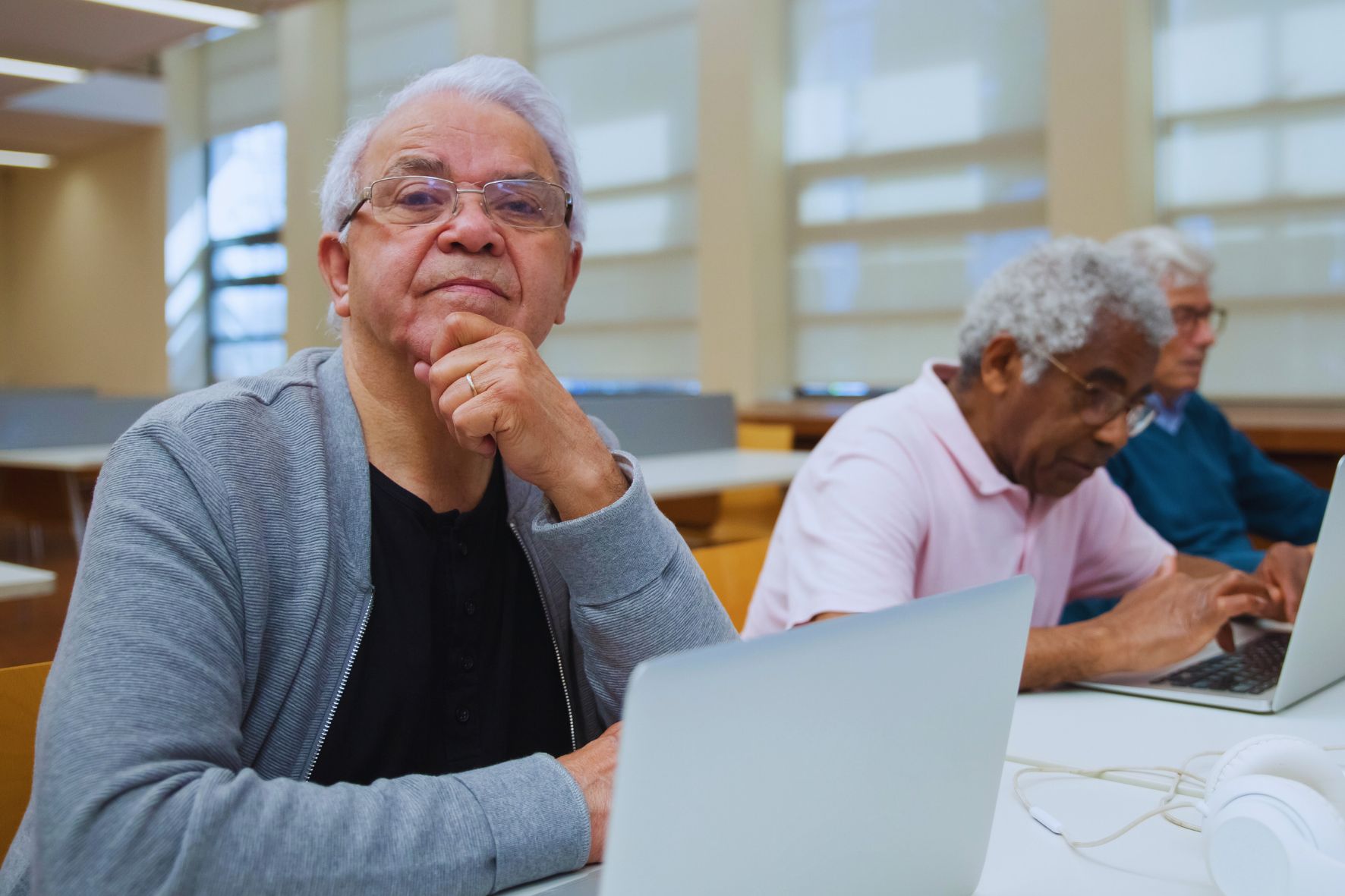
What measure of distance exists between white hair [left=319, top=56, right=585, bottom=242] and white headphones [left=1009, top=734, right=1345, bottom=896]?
0.80 metres

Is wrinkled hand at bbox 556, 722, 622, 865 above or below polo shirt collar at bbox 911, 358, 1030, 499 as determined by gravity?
below

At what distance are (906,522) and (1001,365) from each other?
Result: 306 mm

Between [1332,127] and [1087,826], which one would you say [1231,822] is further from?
[1332,127]

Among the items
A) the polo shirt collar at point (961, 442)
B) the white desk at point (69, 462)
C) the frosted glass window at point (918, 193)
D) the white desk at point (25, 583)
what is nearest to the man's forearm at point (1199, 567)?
the polo shirt collar at point (961, 442)

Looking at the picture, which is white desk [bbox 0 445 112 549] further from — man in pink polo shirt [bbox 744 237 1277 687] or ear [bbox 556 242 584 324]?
ear [bbox 556 242 584 324]

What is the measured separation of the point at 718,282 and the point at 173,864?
6.20 meters

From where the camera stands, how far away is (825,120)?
21.7 ft

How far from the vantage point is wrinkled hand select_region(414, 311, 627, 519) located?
1.01 metres

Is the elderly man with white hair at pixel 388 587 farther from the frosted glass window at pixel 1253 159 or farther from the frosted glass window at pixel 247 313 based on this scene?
the frosted glass window at pixel 247 313

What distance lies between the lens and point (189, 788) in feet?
2.38

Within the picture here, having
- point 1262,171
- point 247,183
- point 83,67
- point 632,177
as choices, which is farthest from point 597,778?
point 247,183

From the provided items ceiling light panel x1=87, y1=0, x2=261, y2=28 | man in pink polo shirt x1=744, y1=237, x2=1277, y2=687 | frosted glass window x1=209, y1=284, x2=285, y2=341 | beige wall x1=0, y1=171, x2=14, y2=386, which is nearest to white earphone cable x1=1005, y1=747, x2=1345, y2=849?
man in pink polo shirt x1=744, y1=237, x2=1277, y2=687

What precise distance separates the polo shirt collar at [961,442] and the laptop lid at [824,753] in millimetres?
980

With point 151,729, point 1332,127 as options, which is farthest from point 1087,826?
point 1332,127
